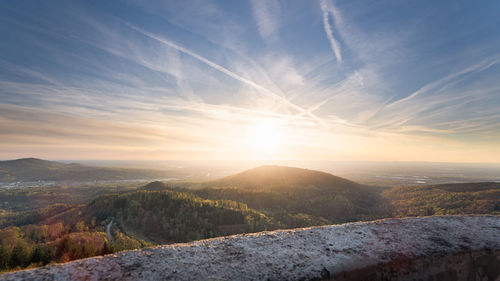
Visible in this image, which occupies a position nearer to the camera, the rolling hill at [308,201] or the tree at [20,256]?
the tree at [20,256]

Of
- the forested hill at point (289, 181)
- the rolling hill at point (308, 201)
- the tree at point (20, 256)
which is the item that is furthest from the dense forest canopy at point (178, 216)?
the forested hill at point (289, 181)

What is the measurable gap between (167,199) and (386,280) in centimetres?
3991

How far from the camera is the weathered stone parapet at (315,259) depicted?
1.71 m

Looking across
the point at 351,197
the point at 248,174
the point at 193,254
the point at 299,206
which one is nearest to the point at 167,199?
the point at 299,206

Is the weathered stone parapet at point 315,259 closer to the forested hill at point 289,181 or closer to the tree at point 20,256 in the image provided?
the tree at point 20,256

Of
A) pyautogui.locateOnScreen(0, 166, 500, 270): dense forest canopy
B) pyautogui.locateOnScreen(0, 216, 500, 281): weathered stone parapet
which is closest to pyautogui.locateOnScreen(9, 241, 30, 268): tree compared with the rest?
pyautogui.locateOnScreen(0, 166, 500, 270): dense forest canopy

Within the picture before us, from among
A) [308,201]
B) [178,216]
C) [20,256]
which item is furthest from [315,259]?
[308,201]

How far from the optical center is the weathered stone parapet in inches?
67.3

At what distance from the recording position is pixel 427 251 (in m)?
2.19

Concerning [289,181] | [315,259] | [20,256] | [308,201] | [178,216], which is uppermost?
[315,259]

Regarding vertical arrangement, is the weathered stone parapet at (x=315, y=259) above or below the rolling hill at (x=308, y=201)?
above

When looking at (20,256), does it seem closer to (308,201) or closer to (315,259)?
(315,259)

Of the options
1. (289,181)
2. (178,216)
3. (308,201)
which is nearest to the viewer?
(178,216)

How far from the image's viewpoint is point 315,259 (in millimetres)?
1992
